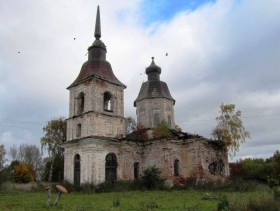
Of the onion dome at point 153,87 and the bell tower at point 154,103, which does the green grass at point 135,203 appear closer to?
the bell tower at point 154,103

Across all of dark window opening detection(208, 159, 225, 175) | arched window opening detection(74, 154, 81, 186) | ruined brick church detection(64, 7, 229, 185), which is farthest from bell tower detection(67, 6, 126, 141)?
dark window opening detection(208, 159, 225, 175)

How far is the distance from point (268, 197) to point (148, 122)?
2365 centimetres

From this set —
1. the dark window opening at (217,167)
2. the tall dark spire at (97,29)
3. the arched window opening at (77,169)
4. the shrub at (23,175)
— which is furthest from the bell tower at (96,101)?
the shrub at (23,175)

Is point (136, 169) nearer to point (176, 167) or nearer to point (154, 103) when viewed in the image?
point (176, 167)

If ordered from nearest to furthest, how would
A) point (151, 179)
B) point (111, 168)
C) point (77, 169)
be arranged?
point (151, 179)
point (111, 168)
point (77, 169)

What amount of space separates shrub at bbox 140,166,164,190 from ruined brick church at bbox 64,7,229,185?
2352mm

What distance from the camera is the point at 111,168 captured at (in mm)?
29297

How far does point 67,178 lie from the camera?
Answer: 29.8m

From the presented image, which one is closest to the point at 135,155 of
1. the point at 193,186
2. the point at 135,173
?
the point at 135,173

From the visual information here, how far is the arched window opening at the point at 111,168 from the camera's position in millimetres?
28812

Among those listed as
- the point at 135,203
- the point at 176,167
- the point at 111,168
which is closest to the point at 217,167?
the point at 176,167

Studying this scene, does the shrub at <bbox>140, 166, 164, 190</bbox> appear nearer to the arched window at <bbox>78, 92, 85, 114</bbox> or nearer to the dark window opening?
the dark window opening

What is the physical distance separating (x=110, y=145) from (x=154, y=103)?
815cm

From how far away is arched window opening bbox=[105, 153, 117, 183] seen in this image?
1134 inches
